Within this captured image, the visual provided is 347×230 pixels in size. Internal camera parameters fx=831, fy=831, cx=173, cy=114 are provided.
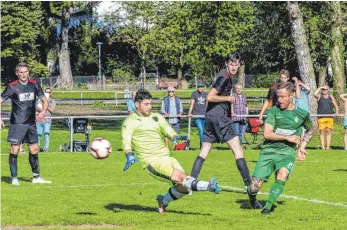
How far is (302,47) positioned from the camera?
33031mm

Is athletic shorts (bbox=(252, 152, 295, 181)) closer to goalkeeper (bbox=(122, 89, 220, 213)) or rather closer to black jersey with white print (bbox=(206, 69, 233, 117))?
goalkeeper (bbox=(122, 89, 220, 213))

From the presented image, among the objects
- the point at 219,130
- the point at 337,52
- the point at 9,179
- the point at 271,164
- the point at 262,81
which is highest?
the point at 337,52

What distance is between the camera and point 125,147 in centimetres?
1124

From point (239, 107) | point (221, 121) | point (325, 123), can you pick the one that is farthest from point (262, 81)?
point (221, 121)

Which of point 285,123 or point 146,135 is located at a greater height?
point 285,123

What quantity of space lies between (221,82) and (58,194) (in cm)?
350

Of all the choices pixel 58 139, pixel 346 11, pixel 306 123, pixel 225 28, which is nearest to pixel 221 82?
pixel 306 123

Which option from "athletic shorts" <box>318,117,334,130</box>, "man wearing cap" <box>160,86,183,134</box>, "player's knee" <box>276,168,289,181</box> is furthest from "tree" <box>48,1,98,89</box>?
"player's knee" <box>276,168,289,181</box>

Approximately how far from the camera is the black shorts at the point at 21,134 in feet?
52.0

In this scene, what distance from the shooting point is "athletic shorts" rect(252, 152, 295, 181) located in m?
11.5

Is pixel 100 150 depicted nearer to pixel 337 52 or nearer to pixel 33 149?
pixel 33 149

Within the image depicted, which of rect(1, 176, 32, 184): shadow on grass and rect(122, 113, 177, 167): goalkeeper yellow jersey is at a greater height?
rect(122, 113, 177, 167): goalkeeper yellow jersey

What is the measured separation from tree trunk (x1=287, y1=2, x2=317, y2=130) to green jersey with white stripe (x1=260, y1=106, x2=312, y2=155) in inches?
835

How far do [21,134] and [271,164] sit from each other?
6.00 m
